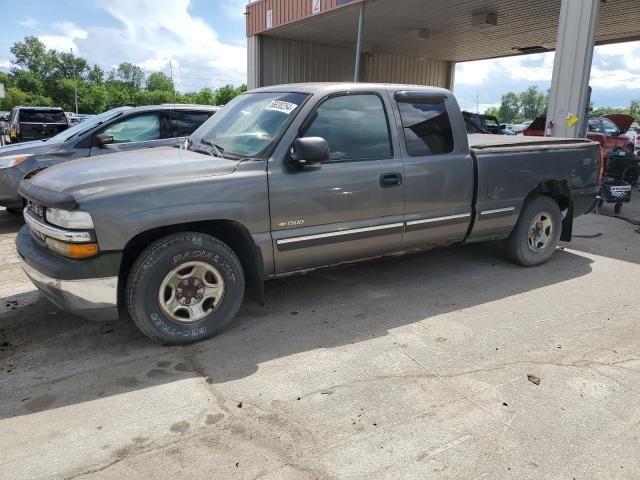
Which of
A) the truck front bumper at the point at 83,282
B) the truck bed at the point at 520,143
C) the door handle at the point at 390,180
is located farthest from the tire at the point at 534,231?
the truck front bumper at the point at 83,282

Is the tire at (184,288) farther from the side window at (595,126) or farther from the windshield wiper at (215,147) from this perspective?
the side window at (595,126)

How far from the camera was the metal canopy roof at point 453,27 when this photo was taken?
14289mm

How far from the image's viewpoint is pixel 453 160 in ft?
15.2

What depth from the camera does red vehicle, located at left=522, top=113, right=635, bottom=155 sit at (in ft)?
45.9

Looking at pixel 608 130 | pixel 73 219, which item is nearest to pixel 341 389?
pixel 73 219

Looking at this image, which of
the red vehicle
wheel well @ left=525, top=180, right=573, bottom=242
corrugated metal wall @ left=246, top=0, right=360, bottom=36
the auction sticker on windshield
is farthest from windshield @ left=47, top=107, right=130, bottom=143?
the red vehicle

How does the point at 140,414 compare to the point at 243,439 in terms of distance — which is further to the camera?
the point at 140,414

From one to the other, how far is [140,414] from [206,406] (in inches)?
14.2

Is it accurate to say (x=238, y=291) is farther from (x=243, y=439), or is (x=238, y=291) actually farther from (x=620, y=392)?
(x=620, y=392)

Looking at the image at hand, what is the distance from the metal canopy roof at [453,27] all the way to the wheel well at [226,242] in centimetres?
1154

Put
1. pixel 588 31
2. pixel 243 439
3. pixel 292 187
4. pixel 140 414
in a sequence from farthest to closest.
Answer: pixel 588 31 < pixel 292 187 < pixel 140 414 < pixel 243 439

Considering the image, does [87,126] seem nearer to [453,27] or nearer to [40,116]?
[40,116]

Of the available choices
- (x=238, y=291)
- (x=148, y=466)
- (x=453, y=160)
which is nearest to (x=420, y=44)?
(x=453, y=160)

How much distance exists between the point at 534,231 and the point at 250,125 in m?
3.44
